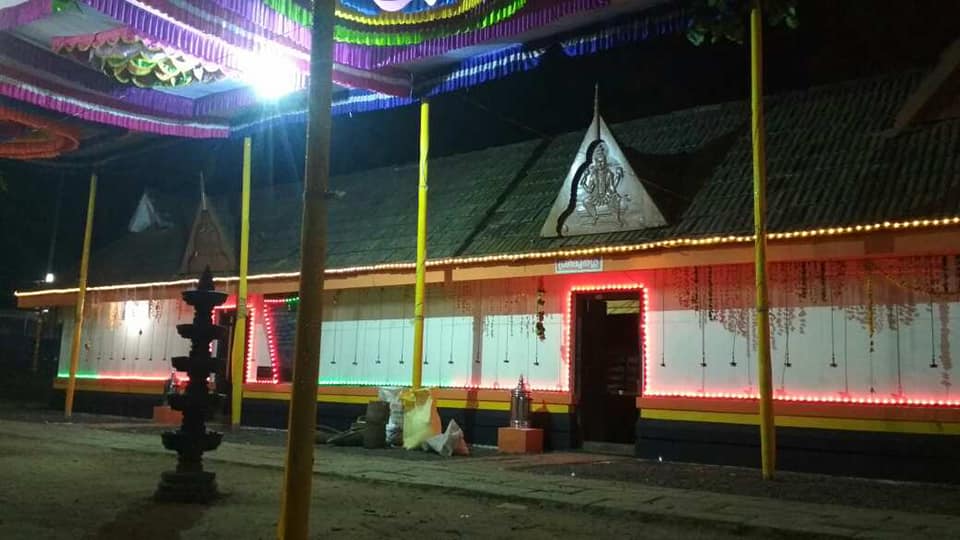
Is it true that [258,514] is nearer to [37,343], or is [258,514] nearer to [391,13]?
[391,13]

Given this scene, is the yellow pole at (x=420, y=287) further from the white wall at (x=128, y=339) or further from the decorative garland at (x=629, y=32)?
the white wall at (x=128, y=339)

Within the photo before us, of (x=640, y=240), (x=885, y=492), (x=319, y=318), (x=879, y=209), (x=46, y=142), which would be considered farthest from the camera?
(x=46, y=142)

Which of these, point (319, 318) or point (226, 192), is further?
point (226, 192)

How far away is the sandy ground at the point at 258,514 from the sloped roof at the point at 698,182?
5314mm

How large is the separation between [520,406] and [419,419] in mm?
1711

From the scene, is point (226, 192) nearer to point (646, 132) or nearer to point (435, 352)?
point (435, 352)

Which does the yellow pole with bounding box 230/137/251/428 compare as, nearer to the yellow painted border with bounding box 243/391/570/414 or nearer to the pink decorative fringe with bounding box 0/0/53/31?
the yellow painted border with bounding box 243/391/570/414

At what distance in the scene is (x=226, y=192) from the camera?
2453cm

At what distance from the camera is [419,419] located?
1375 centimetres

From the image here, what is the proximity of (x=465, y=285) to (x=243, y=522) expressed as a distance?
838 centimetres

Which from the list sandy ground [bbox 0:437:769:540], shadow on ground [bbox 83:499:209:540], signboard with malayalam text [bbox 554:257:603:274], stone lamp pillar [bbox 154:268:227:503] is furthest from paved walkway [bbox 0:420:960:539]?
signboard with malayalam text [bbox 554:257:603:274]

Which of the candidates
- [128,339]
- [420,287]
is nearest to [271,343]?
[128,339]

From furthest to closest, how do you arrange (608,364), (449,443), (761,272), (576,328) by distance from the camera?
1. (608,364)
2. (576,328)
3. (449,443)
4. (761,272)

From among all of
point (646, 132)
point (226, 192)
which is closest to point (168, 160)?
point (226, 192)
